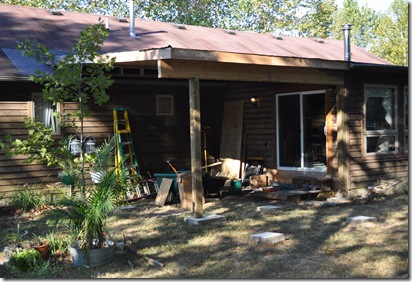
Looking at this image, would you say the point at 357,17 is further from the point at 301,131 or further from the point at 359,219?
the point at 359,219

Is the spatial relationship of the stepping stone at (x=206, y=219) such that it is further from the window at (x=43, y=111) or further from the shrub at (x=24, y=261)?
the window at (x=43, y=111)

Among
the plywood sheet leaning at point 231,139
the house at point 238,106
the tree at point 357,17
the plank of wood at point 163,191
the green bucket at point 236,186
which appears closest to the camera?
the house at point 238,106

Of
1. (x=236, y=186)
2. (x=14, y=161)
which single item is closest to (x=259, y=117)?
(x=236, y=186)

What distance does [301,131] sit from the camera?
10648 millimetres

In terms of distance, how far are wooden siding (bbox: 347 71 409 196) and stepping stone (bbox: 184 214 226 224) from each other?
344cm

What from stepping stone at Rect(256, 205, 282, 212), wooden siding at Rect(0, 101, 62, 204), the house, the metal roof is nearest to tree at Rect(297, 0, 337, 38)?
the metal roof

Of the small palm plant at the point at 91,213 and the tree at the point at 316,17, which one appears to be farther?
the tree at the point at 316,17

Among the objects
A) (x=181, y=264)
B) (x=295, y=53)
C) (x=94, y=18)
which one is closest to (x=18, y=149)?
(x=181, y=264)

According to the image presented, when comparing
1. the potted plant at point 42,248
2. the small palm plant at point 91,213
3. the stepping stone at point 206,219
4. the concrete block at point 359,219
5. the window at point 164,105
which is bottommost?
the stepping stone at point 206,219

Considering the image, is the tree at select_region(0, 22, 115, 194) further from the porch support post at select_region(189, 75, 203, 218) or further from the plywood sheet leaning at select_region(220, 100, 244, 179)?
the plywood sheet leaning at select_region(220, 100, 244, 179)

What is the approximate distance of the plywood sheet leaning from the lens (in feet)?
38.7

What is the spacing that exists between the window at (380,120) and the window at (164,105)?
14.3 feet

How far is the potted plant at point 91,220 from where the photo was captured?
5.17 m

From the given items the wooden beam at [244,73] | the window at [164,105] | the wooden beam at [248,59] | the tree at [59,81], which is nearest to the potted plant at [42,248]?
the tree at [59,81]
